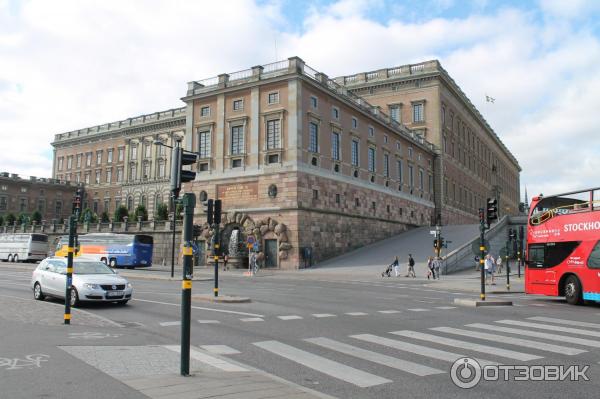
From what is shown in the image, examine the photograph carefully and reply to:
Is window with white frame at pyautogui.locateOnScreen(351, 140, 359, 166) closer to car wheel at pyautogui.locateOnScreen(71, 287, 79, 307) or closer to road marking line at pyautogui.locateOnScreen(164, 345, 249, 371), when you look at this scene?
car wheel at pyautogui.locateOnScreen(71, 287, 79, 307)

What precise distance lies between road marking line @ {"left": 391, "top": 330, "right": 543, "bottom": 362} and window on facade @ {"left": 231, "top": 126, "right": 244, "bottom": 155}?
36.7 metres

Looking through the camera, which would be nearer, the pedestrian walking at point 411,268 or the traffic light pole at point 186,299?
the traffic light pole at point 186,299

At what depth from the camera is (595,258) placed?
18453mm


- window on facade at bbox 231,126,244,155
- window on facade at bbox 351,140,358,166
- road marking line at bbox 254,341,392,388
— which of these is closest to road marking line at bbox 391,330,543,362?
road marking line at bbox 254,341,392,388

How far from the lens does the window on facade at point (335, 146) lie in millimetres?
47625

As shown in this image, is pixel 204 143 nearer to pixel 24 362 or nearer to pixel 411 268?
pixel 411 268

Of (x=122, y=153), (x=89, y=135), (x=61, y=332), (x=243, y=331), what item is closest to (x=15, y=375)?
(x=61, y=332)

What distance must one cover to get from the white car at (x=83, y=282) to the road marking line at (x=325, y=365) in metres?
7.27

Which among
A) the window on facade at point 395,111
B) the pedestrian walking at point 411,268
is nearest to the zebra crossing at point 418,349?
the pedestrian walking at point 411,268

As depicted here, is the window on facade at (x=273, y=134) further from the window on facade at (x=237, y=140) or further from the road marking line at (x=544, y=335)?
the road marking line at (x=544, y=335)

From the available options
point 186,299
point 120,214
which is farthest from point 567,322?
point 120,214

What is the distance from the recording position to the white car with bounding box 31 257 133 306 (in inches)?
591

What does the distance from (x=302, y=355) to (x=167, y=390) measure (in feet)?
10.5

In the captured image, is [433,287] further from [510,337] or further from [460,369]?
[460,369]
